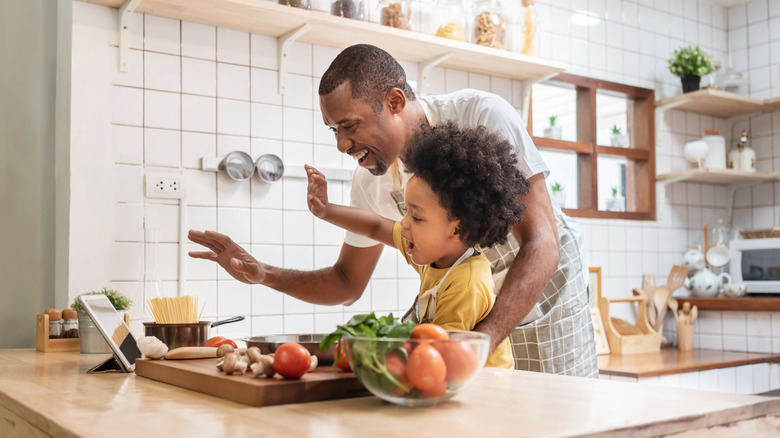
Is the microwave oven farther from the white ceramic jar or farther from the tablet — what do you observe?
the tablet

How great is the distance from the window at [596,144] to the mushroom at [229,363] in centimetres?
258

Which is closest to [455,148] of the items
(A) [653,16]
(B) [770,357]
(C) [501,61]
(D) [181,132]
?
(D) [181,132]

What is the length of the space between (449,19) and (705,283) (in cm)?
199

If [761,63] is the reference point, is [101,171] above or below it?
below

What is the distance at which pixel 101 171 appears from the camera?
2.33 metres

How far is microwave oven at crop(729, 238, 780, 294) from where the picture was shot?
353cm

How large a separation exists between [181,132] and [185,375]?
1.59 m

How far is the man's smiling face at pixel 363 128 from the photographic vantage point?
1576 millimetres

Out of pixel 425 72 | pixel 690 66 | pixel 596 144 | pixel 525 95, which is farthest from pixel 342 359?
pixel 690 66

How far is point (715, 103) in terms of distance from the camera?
3854 millimetres

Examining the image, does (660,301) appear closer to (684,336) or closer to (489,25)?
(684,336)

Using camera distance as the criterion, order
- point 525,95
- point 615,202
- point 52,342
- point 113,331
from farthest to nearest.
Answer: point 615,202 < point 525,95 < point 52,342 < point 113,331

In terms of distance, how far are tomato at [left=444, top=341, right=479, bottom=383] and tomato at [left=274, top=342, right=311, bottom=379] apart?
0.72 feet

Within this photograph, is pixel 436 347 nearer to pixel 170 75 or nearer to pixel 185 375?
pixel 185 375
